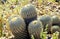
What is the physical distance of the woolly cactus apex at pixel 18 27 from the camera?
3.56m

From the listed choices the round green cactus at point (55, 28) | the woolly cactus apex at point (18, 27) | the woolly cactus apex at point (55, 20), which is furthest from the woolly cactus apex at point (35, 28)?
the woolly cactus apex at point (55, 20)

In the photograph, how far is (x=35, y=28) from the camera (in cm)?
355

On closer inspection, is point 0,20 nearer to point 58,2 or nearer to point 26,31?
Answer: point 26,31

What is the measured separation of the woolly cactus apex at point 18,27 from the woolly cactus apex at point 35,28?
0.13m

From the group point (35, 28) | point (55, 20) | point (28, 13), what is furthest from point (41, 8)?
point (35, 28)

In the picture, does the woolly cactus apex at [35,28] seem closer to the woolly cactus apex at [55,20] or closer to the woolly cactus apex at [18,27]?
the woolly cactus apex at [18,27]

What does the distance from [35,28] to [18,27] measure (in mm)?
291

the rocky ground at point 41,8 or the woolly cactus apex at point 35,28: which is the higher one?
the woolly cactus apex at point 35,28

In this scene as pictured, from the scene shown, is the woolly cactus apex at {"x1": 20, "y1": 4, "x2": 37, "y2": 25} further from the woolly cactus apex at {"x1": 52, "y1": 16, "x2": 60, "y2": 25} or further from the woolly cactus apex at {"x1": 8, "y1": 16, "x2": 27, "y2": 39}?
the woolly cactus apex at {"x1": 52, "y1": 16, "x2": 60, "y2": 25}

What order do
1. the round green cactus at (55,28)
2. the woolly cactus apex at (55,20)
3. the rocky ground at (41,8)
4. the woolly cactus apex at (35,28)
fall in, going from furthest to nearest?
the rocky ground at (41,8) → the woolly cactus apex at (55,20) → the round green cactus at (55,28) → the woolly cactus apex at (35,28)

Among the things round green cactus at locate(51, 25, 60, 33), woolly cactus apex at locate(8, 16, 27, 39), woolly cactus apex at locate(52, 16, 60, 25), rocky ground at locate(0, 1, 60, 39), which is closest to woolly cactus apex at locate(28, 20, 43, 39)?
woolly cactus apex at locate(8, 16, 27, 39)

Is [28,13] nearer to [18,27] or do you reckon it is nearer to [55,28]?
[18,27]

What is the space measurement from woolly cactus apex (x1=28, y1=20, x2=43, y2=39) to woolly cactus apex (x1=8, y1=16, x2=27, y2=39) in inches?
5.1

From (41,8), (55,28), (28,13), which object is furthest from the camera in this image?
(41,8)
